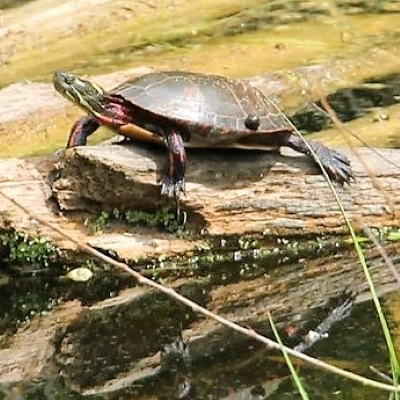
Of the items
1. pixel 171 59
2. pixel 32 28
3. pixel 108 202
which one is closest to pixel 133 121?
pixel 108 202

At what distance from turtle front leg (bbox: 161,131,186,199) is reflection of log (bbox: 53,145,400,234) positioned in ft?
0.23

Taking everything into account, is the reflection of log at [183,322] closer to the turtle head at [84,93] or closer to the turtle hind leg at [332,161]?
the turtle hind leg at [332,161]

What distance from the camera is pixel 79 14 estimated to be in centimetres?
897

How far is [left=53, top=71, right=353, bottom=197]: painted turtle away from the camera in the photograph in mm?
4125

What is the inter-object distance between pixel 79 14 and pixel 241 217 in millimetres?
5147

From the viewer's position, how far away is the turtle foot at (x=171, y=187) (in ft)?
13.5

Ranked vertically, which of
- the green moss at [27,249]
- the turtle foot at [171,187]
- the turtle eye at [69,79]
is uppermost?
the turtle eye at [69,79]

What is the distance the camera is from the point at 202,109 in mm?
4141

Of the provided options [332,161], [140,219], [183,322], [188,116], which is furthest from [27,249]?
[332,161]

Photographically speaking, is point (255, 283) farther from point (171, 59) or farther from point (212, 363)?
point (171, 59)

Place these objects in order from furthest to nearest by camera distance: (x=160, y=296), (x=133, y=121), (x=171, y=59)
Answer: (x=171, y=59)
(x=133, y=121)
(x=160, y=296)

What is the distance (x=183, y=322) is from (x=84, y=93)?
4.21ft

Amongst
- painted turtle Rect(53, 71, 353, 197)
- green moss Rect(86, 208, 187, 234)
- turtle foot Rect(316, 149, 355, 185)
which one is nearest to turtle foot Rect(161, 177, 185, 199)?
painted turtle Rect(53, 71, 353, 197)

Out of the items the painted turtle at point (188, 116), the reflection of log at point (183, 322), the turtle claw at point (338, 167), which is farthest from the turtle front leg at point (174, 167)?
the turtle claw at point (338, 167)
